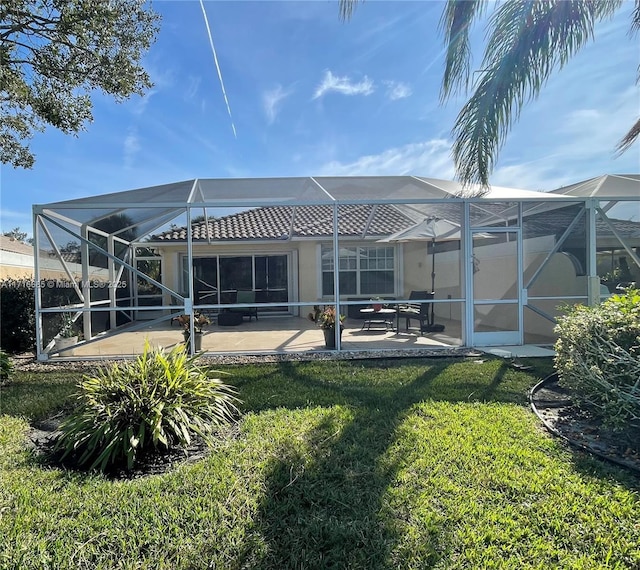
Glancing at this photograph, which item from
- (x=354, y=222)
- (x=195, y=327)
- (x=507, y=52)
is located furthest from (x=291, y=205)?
(x=507, y=52)

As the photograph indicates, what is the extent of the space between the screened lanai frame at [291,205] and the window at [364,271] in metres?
1.89

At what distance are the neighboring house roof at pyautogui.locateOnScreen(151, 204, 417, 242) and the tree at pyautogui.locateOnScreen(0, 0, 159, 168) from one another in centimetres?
418

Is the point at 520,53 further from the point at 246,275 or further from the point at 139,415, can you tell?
the point at 246,275

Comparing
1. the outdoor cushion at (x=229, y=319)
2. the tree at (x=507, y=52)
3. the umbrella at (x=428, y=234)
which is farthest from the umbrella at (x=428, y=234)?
the outdoor cushion at (x=229, y=319)

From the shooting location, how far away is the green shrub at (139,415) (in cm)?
364

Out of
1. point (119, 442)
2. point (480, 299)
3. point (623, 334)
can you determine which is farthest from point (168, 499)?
point (480, 299)

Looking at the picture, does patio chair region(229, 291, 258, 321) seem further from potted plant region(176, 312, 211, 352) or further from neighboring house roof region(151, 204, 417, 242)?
potted plant region(176, 312, 211, 352)

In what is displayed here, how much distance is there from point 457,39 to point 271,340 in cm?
733

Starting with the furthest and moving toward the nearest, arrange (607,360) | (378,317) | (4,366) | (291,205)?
(378,317) < (291,205) < (4,366) < (607,360)

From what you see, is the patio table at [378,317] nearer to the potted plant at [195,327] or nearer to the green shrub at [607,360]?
the potted plant at [195,327]

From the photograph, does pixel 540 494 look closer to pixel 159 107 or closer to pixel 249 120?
pixel 159 107

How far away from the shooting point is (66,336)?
8.68 m

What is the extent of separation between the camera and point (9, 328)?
900 centimetres

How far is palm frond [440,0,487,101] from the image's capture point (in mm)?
5895
